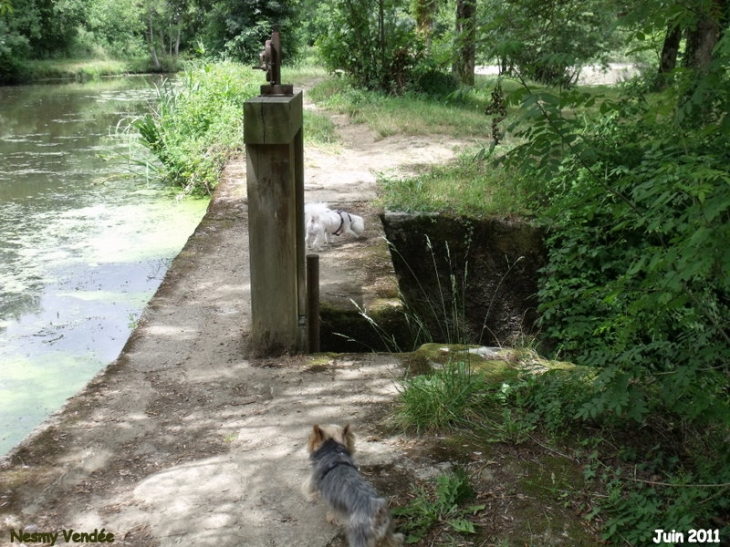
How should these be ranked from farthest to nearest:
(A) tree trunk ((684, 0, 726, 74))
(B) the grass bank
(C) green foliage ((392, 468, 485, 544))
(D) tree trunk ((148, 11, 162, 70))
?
1. (D) tree trunk ((148, 11, 162, 70))
2. (B) the grass bank
3. (A) tree trunk ((684, 0, 726, 74))
4. (C) green foliage ((392, 468, 485, 544))

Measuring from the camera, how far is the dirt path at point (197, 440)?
294cm

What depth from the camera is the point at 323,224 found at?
21.2 feet

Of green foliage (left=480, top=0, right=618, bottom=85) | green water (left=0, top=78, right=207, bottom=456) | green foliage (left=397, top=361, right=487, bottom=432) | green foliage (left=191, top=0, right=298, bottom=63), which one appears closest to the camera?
green foliage (left=480, top=0, right=618, bottom=85)

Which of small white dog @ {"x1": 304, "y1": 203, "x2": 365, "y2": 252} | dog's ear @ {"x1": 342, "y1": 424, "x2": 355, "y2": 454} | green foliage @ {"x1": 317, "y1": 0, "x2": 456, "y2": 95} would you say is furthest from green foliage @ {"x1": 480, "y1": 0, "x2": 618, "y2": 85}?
green foliage @ {"x1": 317, "y1": 0, "x2": 456, "y2": 95}

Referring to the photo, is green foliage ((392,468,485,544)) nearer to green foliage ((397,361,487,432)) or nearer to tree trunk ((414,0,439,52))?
green foliage ((397,361,487,432))

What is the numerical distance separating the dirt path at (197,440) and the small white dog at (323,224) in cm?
95

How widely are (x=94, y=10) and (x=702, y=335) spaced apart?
45.5m

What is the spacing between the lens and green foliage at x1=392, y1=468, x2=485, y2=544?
2.84m

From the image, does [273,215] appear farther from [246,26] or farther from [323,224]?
[246,26]

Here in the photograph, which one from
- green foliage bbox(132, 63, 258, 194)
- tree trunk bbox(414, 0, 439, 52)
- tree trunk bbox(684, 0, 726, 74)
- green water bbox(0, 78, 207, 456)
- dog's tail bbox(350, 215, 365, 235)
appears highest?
tree trunk bbox(414, 0, 439, 52)

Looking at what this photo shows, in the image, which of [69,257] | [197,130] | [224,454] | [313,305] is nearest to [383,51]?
[197,130]

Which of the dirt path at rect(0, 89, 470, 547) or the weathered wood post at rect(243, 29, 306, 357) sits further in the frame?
the weathered wood post at rect(243, 29, 306, 357)

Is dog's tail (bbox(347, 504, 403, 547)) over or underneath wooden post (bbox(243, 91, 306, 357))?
underneath

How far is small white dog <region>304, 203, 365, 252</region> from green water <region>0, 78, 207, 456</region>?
1771 millimetres
